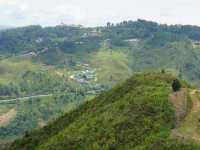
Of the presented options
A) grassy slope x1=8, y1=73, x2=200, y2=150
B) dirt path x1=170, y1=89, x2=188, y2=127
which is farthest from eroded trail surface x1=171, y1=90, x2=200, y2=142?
grassy slope x1=8, y1=73, x2=200, y2=150

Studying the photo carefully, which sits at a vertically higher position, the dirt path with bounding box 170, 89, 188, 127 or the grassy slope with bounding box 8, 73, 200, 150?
the dirt path with bounding box 170, 89, 188, 127

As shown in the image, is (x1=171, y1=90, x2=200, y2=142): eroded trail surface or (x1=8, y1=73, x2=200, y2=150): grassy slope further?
(x1=8, y1=73, x2=200, y2=150): grassy slope

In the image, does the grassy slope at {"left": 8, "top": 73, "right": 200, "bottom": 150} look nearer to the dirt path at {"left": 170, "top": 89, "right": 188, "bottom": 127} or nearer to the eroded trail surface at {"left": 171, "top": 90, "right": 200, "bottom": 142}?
the dirt path at {"left": 170, "top": 89, "right": 188, "bottom": 127}

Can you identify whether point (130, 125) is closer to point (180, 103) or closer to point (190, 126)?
point (180, 103)

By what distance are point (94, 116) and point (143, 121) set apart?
110 ft

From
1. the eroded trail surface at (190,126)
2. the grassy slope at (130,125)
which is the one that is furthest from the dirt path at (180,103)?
the grassy slope at (130,125)

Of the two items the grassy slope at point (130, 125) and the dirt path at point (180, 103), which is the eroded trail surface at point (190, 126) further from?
the grassy slope at point (130, 125)

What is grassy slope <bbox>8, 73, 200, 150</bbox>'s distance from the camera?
134750 millimetres

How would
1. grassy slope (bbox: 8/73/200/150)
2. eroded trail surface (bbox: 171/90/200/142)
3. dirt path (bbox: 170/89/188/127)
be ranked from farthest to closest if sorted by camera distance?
1. dirt path (bbox: 170/89/188/127)
2. grassy slope (bbox: 8/73/200/150)
3. eroded trail surface (bbox: 171/90/200/142)

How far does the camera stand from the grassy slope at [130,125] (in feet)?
442

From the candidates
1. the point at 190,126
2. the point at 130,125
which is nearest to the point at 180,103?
the point at 190,126

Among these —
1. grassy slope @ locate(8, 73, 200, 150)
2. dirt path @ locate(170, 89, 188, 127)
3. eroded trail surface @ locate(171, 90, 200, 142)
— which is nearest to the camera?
eroded trail surface @ locate(171, 90, 200, 142)

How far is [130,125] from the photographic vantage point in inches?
5709

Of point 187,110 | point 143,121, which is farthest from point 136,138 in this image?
point 187,110
